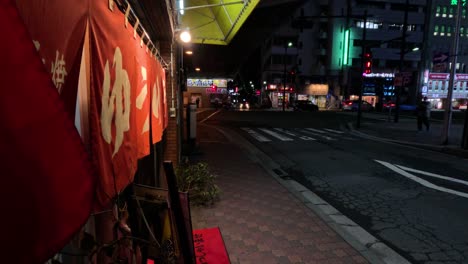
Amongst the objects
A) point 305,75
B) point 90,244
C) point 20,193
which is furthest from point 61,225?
point 305,75

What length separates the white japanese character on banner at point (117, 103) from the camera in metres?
1.74

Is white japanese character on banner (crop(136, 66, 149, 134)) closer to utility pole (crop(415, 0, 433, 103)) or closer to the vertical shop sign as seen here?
the vertical shop sign

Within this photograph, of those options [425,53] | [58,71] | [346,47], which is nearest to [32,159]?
[58,71]

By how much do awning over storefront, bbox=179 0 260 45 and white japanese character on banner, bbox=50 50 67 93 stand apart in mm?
5745

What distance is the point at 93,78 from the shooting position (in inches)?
62.6

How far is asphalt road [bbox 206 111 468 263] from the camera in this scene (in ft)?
14.1

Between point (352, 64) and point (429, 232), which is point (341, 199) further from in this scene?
point (352, 64)

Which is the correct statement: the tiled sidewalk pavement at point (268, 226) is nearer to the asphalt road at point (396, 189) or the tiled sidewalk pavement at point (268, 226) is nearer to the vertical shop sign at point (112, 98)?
the asphalt road at point (396, 189)

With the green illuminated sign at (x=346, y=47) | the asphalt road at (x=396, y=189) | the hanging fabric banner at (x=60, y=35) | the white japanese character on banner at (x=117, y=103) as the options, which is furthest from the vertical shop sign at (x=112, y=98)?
the green illuminated sign at (x=346, y=47)

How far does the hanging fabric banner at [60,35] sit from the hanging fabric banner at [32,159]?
24 cm

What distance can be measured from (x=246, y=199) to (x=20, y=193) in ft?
17.3

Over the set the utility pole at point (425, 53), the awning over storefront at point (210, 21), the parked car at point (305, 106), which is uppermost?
the utility pole at point (425, 53)

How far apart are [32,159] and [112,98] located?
3.64 feet

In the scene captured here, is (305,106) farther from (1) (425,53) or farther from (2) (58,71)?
(2) (58,71)
